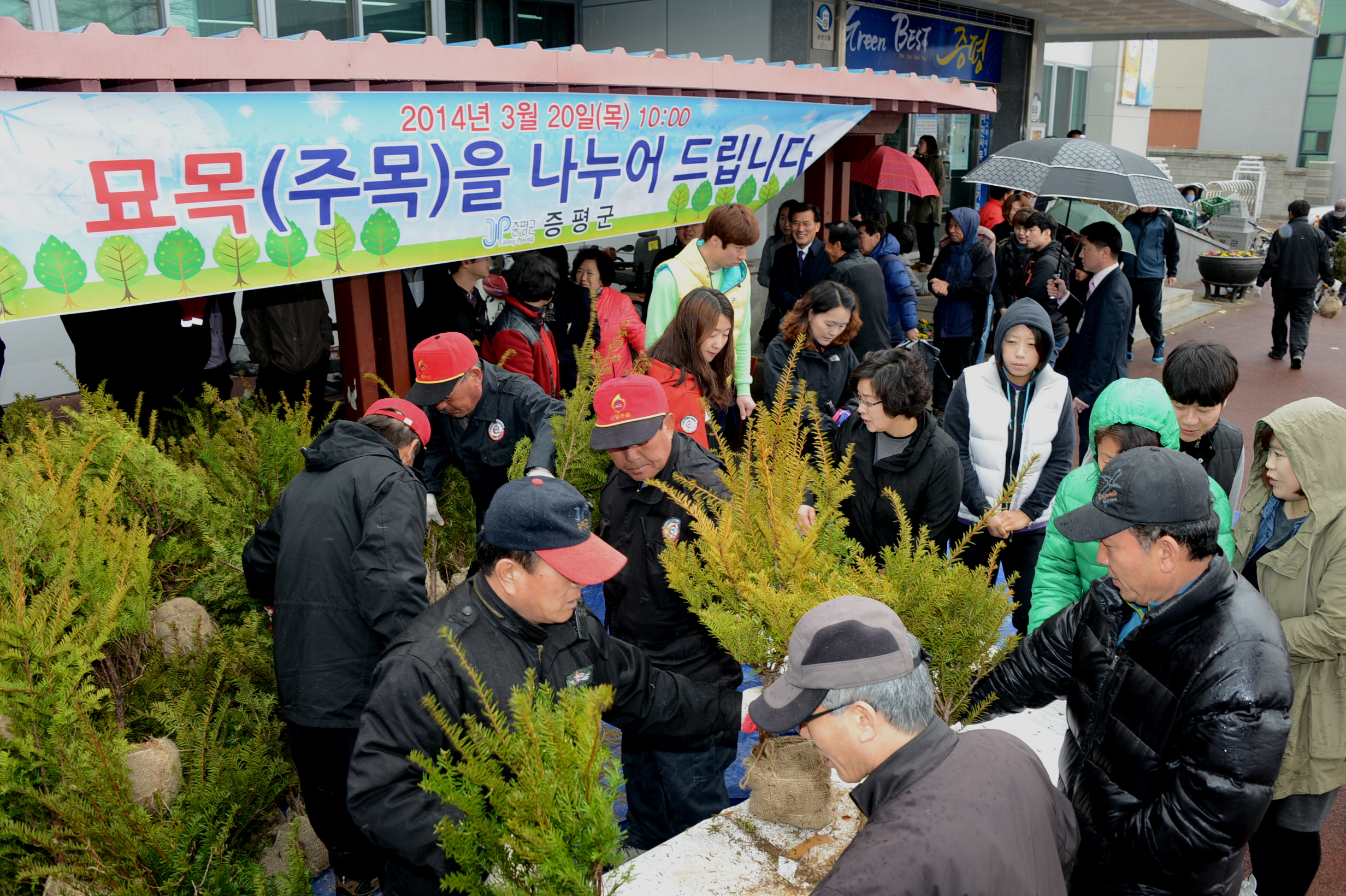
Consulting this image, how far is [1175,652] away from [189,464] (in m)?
4.07

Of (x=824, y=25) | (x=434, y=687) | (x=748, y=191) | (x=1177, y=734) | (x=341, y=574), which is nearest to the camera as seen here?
(x=1177, y=734)

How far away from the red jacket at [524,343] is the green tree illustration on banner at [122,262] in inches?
69.7

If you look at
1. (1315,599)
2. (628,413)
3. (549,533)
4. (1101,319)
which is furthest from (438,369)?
(1101,319)

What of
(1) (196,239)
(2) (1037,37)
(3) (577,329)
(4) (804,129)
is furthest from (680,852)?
(2) (1037,37)

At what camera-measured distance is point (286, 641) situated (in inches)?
113

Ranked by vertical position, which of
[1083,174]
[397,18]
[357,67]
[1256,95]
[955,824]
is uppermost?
[397,18]

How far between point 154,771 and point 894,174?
8023 mm

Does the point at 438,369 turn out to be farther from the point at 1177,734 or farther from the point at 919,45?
the point at 919,45

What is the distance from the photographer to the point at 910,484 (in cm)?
378

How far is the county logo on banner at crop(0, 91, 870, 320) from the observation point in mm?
3271

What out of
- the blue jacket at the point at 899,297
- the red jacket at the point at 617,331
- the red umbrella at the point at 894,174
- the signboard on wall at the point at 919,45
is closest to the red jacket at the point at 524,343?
the red jacket at the point at 617,331

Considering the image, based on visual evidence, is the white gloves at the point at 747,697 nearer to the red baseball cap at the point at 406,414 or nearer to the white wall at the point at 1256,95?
the red baseball cap at the point at 406,414

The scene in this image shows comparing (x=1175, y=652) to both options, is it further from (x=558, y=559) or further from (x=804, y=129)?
(x=804, y=129)

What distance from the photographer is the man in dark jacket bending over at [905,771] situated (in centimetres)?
152
